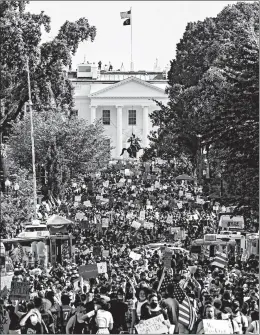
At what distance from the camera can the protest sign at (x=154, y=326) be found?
15.2 meters

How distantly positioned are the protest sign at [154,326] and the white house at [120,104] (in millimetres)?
94912

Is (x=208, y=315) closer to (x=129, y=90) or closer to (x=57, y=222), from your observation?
(x=57, y=222)

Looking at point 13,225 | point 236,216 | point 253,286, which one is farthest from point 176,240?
point 253,286

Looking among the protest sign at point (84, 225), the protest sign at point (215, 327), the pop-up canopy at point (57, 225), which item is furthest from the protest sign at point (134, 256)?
the protest sign at point (215, 327)

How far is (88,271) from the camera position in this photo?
818 inches

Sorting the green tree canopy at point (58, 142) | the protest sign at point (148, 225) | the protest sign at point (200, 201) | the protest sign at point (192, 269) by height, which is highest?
the green tree canopy at point (58, 142)

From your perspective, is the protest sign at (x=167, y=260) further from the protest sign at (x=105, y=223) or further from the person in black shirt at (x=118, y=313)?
the protest sign at (x=105, y=223)

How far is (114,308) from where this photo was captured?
16328 mm

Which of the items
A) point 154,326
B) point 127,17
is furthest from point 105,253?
point 127,17

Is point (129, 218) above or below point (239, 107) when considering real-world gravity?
below

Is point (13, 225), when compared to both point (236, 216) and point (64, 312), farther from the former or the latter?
point (64, 312)

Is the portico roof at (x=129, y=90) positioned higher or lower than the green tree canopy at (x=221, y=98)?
higher

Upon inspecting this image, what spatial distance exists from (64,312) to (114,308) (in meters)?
1.29

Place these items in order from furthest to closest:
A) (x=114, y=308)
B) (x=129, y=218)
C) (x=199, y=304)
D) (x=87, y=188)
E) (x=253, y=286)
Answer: (x=87, y=188) < (x=129, y=218) < (x=253, y=286) < (x=199, y=304) < (x=114, y=308)
